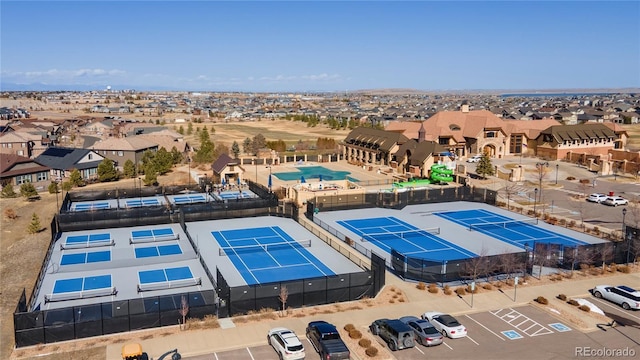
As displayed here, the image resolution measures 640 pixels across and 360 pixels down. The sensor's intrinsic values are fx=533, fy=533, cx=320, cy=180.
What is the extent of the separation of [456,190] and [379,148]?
76.7 feet

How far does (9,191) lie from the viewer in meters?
48.4

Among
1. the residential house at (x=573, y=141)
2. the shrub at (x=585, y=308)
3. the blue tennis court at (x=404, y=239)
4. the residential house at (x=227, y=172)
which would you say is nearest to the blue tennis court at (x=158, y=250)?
the blue tennis court at (x=404, y=239)

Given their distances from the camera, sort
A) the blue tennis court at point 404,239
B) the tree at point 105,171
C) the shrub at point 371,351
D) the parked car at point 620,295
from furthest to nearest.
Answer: the tree at point 105,171 < the blue tennis court at point 404,239 < the parked car at point 620,295 < the shrub at point 371,351

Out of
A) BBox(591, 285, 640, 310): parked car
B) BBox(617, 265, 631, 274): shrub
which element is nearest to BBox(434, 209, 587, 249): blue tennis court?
BBox(617, 265, 631, 274): shrub

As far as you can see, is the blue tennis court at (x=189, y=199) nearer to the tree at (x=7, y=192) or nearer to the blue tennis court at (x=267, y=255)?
the blue tennis court at (x=267, y=255)

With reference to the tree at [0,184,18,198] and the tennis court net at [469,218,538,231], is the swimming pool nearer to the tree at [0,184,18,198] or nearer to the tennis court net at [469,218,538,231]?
the tennis court net at [469,218,538,231]

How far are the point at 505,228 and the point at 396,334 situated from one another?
2156 cm

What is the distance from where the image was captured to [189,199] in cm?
4650

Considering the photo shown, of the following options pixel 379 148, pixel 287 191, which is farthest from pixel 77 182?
pixel 379 148

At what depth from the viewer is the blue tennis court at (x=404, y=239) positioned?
1303 inches

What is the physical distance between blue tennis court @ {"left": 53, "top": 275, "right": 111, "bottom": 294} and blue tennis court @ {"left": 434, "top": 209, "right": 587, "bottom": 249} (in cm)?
2478

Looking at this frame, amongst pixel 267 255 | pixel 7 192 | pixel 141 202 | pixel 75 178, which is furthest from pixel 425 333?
pixel 75 178

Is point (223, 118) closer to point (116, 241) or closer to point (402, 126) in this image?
point (402, 126)

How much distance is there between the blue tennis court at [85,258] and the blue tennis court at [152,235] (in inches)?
108
